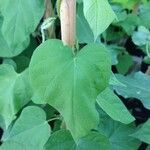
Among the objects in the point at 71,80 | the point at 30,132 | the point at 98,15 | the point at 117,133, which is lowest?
the point at 117,133

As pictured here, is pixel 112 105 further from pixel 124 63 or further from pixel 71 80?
pixel 124 63

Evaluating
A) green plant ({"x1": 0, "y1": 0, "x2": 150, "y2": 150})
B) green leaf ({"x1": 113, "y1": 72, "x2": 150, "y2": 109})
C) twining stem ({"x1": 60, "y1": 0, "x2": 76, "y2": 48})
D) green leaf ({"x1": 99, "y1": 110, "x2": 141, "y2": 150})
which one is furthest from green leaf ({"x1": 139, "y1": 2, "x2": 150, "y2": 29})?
twining stem ({"x1": 60, "y1": 0, "x2": 76, "y2": 48})

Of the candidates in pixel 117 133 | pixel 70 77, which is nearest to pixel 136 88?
pixel 117 133

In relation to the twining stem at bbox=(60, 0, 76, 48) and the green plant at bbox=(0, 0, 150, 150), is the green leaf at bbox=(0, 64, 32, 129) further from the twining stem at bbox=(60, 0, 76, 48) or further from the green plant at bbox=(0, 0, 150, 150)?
the twining stem at bbox=(60, 0, 76, 48)

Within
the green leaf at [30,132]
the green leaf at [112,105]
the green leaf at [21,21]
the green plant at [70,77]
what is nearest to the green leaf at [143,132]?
the green plant at [70,77]

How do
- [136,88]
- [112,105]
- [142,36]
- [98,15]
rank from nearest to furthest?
[98,15] < [112,105] < [136,88] < [142,36]

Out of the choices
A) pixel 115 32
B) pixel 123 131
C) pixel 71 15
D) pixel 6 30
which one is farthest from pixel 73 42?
pixel 115 32
